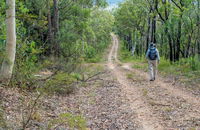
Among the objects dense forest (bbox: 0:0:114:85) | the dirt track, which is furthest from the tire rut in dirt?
dense forest (bbox: 0:0:114:85)

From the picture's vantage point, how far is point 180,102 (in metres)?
8.40

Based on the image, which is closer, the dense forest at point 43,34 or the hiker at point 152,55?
the dense forest at point 43,34

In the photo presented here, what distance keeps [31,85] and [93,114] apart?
2498mm

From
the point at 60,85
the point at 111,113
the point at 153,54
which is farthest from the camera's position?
the point at 153,54

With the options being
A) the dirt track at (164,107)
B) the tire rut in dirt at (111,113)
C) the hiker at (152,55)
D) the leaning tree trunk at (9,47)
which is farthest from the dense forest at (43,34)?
the hiker at (152,55)

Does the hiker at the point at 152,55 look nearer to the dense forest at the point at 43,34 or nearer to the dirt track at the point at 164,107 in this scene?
the dirt track at the point at 164,107

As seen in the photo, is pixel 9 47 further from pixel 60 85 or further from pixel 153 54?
pixel 153 54

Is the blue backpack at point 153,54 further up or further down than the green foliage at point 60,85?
further up

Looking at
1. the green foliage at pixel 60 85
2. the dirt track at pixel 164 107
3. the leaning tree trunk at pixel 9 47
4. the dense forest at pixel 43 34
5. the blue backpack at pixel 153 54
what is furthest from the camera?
the blue backpack at pixel 153 54

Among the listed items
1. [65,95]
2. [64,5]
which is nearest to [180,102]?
[65,95]

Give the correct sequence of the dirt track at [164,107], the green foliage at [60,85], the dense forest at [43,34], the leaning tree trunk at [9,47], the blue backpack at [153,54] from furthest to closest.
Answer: the blue backpack at [153,54]
the dense forest at [43,34]
the green foliage at [60,85]
the leaning tree trunk at [9,47]
the dirt track at [164,107]

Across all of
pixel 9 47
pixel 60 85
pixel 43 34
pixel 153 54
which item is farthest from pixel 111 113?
pixel 43 34

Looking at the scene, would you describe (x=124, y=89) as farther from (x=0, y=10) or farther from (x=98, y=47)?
(x=98, y=47)

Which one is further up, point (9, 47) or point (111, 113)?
point (9, 47)
